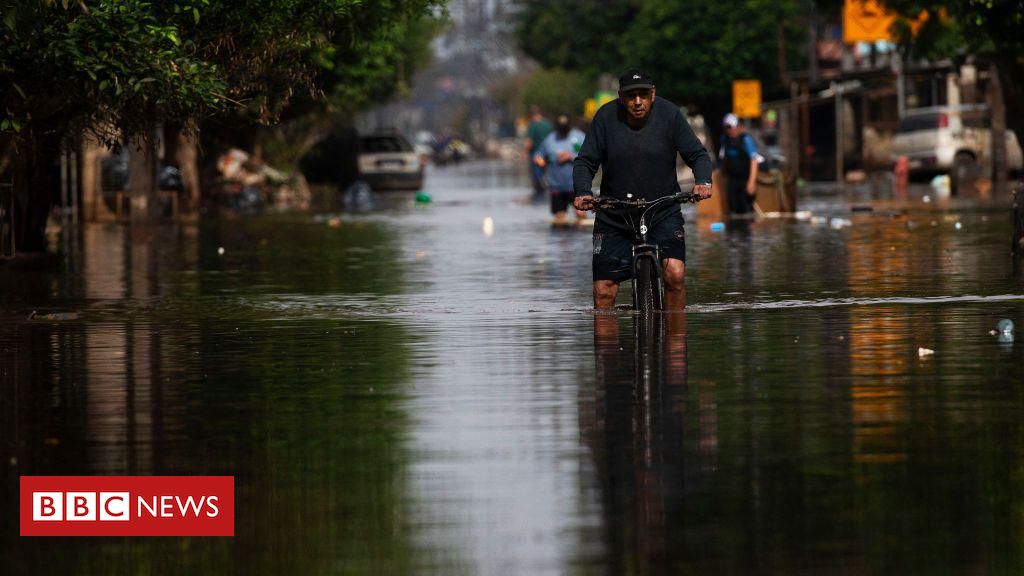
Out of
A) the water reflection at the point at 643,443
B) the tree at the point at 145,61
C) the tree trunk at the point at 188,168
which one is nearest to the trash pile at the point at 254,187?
the tree trunk at the point at 188,168

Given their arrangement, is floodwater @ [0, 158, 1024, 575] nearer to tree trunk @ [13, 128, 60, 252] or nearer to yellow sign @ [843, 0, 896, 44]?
tree trunk @ [13, 128, 60, 252]

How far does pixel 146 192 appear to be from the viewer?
41.2 metres

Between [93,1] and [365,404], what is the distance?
8473mm

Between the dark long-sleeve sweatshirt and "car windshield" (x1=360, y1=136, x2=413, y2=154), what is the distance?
47589 millimetres

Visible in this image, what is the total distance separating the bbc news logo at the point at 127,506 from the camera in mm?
7762

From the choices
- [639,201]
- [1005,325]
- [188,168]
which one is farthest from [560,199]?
[1005,325]

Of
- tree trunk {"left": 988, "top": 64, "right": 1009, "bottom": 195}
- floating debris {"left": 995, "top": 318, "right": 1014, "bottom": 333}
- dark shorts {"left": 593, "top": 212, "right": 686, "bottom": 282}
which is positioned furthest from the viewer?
tree trunk {"left": 988, "top": 64, "right": 1009, "bottom": 195}

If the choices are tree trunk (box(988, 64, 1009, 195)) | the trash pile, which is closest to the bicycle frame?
the trash pile

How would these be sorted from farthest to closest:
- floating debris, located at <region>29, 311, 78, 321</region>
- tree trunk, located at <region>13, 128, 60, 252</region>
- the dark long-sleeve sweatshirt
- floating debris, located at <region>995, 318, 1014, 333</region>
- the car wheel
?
1. the car wheel
2. tree trunk, located at <region>13, 128, 60, 252</region>
3. floating debris, located at <region>29, 311, 78, 321</region>
4. the dark long-sleeve sweatshirt
5. floating debris, located at <region>995, 318, 1014, 333</region>

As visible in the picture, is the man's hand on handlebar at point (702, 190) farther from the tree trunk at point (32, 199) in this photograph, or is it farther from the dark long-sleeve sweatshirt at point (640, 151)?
the tree trunk at point (32, 199)

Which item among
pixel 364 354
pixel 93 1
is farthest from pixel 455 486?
pixel 93 1

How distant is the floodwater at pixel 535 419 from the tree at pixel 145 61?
166cm

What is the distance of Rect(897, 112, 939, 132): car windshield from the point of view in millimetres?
56688

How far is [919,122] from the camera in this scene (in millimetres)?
57656
